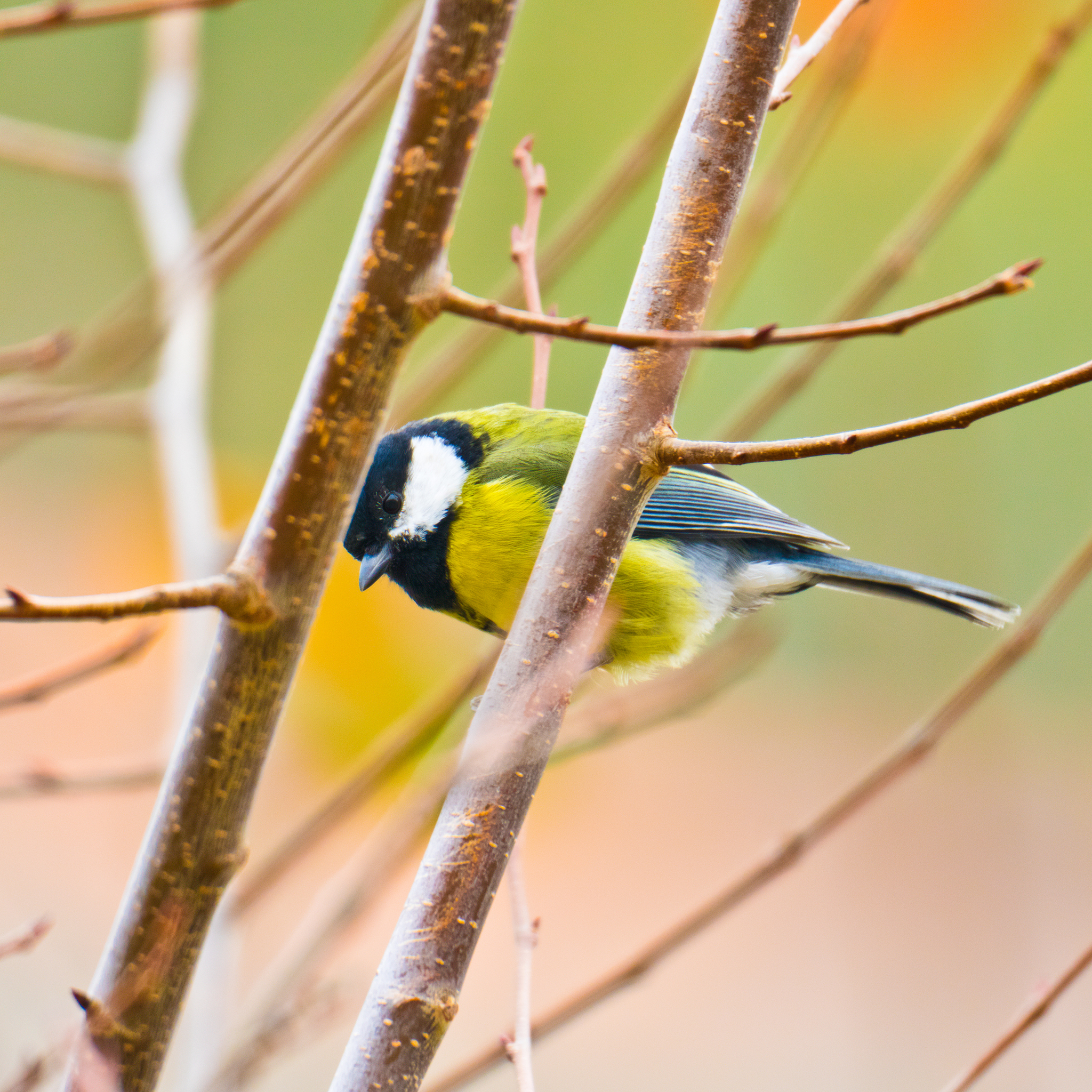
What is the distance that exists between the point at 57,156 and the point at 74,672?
764 mm

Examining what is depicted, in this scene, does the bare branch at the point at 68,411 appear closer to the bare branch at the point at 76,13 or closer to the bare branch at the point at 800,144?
the bare branch at the point at 76,13

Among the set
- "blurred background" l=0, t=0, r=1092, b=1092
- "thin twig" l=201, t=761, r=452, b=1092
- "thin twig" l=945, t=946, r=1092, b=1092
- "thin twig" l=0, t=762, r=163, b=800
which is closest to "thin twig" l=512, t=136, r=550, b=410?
"thin twig" l=201, t=761, r=452, b=1092

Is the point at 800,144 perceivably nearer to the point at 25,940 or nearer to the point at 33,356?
the point at 33,356

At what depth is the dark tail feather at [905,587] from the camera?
1410 mm

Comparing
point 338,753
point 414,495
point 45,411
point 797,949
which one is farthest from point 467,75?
point 797,949

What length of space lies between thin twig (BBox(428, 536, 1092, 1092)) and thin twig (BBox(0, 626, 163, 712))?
1.29ft

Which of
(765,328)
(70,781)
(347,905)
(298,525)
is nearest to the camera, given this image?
(765,328)

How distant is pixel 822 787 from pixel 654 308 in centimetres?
318

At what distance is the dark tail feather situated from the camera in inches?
55.5

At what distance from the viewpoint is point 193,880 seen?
64 cm

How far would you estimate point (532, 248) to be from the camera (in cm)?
83

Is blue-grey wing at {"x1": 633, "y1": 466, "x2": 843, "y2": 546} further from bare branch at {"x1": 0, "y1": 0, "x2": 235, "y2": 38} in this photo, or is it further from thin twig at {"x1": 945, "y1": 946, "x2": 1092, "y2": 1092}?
bare branch at {"x1": 0, "y1": 0, "x2": 235, "y2": 38}

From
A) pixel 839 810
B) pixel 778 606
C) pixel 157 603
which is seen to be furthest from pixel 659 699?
pixel 778 606

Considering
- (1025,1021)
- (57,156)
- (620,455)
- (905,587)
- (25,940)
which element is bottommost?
(1025,1021)
